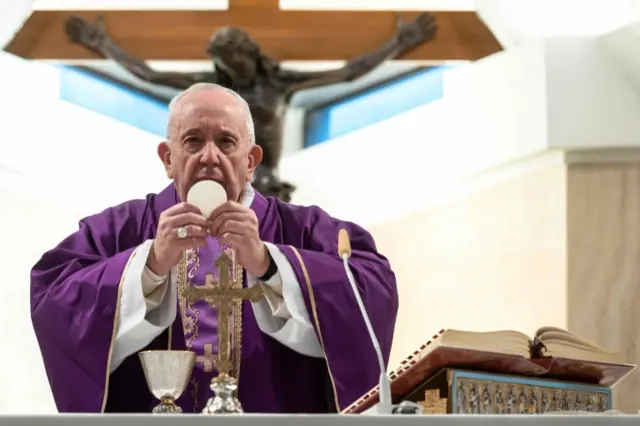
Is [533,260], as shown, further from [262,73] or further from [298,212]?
[298,212]

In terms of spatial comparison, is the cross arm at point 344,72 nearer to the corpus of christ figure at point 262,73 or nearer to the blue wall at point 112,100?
the corpus of christ figure at point 262,73

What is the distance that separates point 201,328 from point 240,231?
0.62 m

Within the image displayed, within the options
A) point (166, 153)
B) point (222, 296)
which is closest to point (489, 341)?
point (222, 296)

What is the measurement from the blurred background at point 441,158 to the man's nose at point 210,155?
2631 mm

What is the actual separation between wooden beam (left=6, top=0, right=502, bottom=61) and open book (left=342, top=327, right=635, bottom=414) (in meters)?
3.86

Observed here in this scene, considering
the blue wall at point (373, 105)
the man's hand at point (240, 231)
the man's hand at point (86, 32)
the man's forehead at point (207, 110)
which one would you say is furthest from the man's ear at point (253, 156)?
the blue wall at point (373, 105)

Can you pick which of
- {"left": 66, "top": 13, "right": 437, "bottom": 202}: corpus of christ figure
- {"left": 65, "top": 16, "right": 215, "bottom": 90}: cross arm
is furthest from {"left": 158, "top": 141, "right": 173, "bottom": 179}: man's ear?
{"left": 65, "top": 16, "right": 215, "bottom": 90}: cross arm

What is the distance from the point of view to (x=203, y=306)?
382 cm

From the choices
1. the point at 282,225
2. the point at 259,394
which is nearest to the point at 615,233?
the point at 282,225

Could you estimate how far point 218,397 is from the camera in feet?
8.95

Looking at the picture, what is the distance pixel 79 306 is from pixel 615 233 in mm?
3126

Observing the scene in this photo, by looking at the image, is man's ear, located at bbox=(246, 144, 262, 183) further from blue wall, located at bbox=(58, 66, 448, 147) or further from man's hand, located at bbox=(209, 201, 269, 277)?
blue wall, located at bbox=(58, 66, 448, 147)

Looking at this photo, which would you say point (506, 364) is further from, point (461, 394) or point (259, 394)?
point (259, 394)

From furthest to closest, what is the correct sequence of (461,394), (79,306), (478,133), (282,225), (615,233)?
(478,133) → (615,233) → (282,225) → (79,306) → (461,394)
